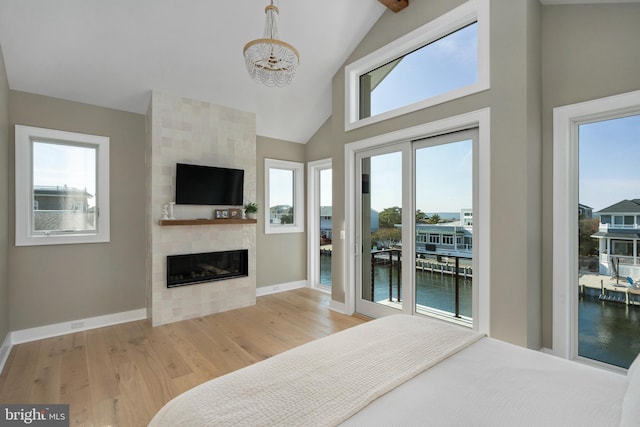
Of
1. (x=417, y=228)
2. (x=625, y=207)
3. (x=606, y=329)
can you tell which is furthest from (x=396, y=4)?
(x=606, y=329)

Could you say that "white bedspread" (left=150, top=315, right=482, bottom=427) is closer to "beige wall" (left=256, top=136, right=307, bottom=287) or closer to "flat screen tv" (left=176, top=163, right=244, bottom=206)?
"flat screen tv" (left=176, top=163, right=244, bottom=206)

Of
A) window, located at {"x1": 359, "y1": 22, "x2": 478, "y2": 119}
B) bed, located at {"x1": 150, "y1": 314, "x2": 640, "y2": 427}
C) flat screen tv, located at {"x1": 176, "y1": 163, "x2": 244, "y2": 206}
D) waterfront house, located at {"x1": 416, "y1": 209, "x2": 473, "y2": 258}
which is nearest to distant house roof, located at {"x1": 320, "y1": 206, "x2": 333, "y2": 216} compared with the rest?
flat screen tv, located at {"x1": 176, "y1": 163, "x2": 244, "y2": 206}

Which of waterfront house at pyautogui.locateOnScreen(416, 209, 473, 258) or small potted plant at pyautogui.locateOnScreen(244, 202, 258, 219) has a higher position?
small potted plant at pyautogui.locateOnScreen(244, 202, 258, 219)

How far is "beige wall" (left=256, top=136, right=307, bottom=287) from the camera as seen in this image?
5012mm

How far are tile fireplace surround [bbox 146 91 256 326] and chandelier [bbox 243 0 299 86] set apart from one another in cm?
187

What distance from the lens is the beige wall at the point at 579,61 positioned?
224cm

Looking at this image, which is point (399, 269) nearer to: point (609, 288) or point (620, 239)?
point (609, 288)

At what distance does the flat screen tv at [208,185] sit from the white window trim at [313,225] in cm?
147

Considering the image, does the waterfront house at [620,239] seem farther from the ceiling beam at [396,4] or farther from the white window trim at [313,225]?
the white window trim at [313,225]

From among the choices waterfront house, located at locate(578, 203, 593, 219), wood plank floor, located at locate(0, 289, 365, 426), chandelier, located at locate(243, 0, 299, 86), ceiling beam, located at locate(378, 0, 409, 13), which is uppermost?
ceiling beam, located at locate(378, 0, 409, 13)

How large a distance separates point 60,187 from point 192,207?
1425 mm

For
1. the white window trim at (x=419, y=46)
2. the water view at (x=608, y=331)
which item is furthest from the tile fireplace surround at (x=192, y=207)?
the water view at (x=608, y=331)

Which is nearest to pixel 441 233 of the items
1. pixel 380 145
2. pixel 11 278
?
pixel 380 145

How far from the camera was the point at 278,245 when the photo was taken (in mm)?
5223
